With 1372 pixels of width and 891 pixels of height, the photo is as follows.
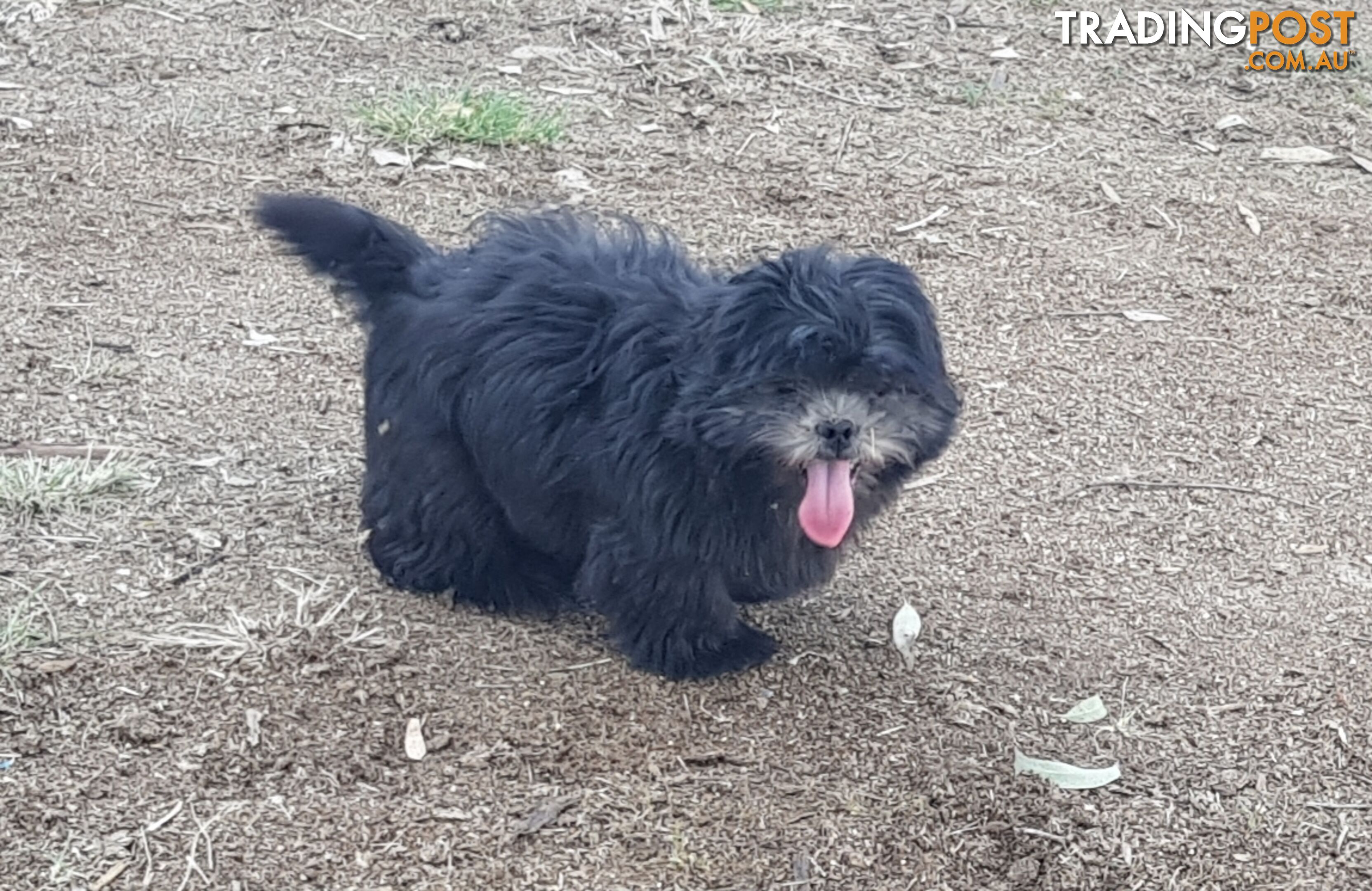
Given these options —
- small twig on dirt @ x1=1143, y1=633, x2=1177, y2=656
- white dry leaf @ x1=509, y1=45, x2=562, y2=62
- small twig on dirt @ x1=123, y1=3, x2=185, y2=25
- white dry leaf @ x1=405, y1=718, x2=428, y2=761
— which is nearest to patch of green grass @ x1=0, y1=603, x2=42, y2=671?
white dry leaf @ x1=405, y1=718, x2=428, y2=761

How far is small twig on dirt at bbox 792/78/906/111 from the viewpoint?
7434 mm

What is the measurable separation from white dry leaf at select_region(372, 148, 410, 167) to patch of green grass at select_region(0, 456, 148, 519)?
7.24 ft

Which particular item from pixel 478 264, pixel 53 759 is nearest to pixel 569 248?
pixel 478 264

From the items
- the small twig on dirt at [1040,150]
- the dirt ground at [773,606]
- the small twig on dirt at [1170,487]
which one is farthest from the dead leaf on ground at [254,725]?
the small twig on dirt at [1040,150]

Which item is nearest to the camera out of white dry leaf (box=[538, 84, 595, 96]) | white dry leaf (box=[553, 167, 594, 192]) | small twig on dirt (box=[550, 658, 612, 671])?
small twig on dirt (box=[550, 658, 612, 671])

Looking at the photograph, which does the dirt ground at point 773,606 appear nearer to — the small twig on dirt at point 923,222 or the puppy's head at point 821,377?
the small twig on dirt at point 923,222

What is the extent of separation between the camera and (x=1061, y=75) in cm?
774

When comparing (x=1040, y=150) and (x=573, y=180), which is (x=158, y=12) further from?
(x=1040, y=150)

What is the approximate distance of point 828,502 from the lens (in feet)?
12.1

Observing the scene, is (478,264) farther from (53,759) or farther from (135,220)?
(135,220)

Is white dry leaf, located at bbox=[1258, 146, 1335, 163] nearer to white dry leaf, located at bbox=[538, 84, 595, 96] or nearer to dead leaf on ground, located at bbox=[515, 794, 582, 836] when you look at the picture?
white dry leaf, located at bbox=[538, 84, 595, 96]

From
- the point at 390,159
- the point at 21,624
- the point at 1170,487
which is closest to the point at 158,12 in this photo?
the point at 390,159

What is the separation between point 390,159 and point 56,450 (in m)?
2.19

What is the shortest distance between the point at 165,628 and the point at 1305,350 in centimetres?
363
